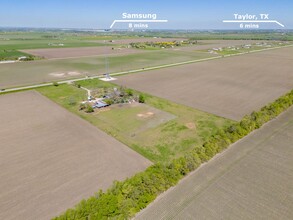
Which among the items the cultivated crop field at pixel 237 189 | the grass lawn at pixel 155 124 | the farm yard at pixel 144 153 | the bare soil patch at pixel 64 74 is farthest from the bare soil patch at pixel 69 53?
the cultivated crop field at pixel 237 189

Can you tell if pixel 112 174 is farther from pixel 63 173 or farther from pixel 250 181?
pixel 250 181

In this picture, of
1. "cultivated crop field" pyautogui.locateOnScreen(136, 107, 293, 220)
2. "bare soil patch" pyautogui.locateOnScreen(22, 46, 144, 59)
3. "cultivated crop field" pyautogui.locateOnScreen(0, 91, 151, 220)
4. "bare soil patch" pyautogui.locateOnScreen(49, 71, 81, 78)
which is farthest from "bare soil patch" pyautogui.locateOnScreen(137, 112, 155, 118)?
"bare soil patch" pyautogui.locateOnScreen(22, 46, 144, 59)

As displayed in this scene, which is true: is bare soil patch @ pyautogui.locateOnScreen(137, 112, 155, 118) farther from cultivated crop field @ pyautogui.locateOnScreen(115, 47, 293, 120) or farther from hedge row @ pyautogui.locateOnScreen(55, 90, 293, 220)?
hedge row @ pyautogui.locateOnScreen(55, 90, 293, 220)

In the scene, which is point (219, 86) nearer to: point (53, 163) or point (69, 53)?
point (53, 163)

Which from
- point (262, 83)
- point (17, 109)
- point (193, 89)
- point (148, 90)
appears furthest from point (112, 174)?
point (262, 83)

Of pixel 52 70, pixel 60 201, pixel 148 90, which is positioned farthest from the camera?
pixel 52 70

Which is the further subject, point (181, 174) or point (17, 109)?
point (17, 109)

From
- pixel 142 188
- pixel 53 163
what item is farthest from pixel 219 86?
pixel 53 163

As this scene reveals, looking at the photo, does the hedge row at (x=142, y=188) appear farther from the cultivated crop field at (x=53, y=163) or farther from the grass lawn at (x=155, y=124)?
the grass lawn at (x=155, y=124)
